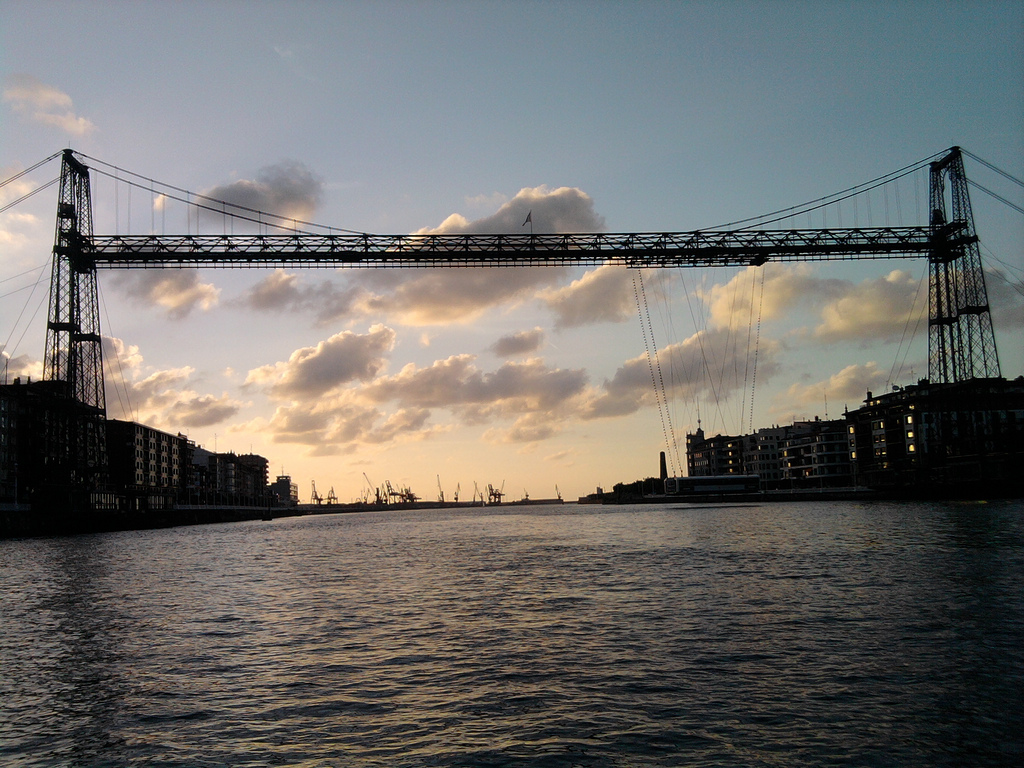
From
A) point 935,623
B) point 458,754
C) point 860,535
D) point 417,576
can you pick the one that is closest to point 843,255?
point 860,535

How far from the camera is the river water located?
1000cm

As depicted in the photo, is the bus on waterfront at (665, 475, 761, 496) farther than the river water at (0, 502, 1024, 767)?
Yes

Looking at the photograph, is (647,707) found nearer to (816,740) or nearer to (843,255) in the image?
(816,740)

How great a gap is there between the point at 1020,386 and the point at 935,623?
128476mm

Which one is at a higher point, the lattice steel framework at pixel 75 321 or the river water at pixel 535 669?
the lattice steel framework at pixel 75 321

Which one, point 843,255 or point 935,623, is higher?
point 843,255

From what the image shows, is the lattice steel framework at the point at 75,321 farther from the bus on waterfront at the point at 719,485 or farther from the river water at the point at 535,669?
the bus on waterfront at the point at 719,485

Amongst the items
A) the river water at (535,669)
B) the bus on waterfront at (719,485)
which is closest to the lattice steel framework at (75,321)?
the river water at (535,669)

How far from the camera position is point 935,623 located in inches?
675

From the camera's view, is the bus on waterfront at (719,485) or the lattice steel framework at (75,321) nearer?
the lattice steel framework at (75,321)

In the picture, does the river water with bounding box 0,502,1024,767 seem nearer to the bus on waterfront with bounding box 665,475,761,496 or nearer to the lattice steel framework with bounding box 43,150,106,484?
the lattice steel framework with bounding box 43,150,106,484

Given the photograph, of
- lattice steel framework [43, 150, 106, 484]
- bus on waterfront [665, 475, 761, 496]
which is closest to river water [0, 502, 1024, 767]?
lattice steel framework [43, 150, 106, 484]

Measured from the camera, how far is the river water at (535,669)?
10000 mm

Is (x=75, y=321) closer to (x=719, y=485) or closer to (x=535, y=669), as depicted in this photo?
(x=535, y=669)
